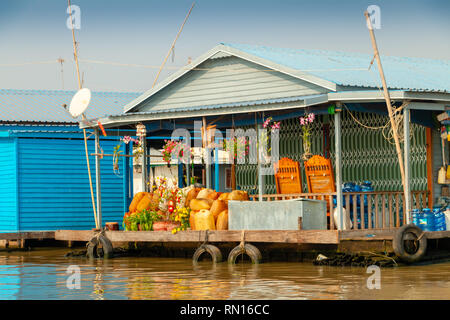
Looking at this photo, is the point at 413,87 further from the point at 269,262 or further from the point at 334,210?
the point at 269,262

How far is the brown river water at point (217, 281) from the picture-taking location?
11.4 metres

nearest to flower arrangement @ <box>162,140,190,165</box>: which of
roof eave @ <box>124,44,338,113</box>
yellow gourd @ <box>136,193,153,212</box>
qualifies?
yellow gourd @ <box>136,193,153,212</box>

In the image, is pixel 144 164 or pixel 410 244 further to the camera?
pixel 144 164

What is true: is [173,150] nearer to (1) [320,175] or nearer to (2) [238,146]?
(2) [238,146]

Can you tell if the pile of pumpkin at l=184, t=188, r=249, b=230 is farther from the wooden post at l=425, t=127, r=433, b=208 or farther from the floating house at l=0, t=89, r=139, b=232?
the floating house at l=0, t=89, r=139, b=232

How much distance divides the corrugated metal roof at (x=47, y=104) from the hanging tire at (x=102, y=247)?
6.07 meters

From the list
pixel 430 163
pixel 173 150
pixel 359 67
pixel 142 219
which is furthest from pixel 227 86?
pixel 430 163

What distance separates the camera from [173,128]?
21203 mm

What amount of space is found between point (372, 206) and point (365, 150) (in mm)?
1377

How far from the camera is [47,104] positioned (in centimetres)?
2630

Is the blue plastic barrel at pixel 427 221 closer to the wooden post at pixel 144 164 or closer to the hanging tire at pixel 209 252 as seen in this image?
the hanging tire at pixel 209 252

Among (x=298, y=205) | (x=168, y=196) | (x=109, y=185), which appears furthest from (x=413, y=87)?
(x=109, y=185)

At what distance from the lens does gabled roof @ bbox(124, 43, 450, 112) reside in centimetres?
1819

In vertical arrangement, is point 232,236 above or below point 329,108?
below
